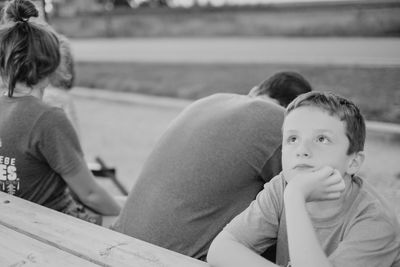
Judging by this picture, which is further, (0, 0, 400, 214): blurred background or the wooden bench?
(0, 0, 400, 214): blurred background

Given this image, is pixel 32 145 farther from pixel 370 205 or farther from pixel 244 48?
pixel 244 48

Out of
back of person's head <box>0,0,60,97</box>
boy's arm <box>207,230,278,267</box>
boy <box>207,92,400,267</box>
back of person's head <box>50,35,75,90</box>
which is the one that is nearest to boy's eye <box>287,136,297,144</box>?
boy <box>207,92,400,267</box>

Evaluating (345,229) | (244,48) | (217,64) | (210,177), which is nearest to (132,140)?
(210,177)

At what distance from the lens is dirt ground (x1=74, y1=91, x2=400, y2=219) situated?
14.8ft

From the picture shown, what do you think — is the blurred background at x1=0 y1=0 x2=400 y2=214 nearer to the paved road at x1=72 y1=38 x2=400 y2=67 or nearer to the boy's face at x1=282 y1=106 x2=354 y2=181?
the paved road at x1=72 y1=38 x2=400 y2=67

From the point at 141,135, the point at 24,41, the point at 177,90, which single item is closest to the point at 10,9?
the point at 24,41

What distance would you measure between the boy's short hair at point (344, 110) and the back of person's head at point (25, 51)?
1.08 metres

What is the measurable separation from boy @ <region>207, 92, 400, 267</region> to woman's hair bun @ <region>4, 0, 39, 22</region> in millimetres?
1216

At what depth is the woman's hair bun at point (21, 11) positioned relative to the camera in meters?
2.04

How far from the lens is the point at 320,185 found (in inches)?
48.6

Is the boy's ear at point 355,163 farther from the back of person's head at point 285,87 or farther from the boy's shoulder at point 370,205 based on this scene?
the back of person's head at point 285,87

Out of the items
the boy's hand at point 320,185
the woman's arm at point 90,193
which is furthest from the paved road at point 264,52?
the boy's hand at point 320,185

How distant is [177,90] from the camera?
8.38 metres

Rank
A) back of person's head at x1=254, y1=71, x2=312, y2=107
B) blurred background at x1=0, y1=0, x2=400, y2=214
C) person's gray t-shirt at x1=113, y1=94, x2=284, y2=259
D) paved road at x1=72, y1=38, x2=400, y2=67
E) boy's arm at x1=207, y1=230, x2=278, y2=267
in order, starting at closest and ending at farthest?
1. boy's arm at x1=207, y1=230, x2=278, y2=267
2. person's gray t-shirt at x1=113, y1=94, x2=284, y2=259
3. back of person's head at x1=254, y1=71, x2=312, y2=107
4. blurred background at x1=0, y1=0, x2=400, y2=214
5. paved road at x1=72, y1=38, x2=400, y2=67
